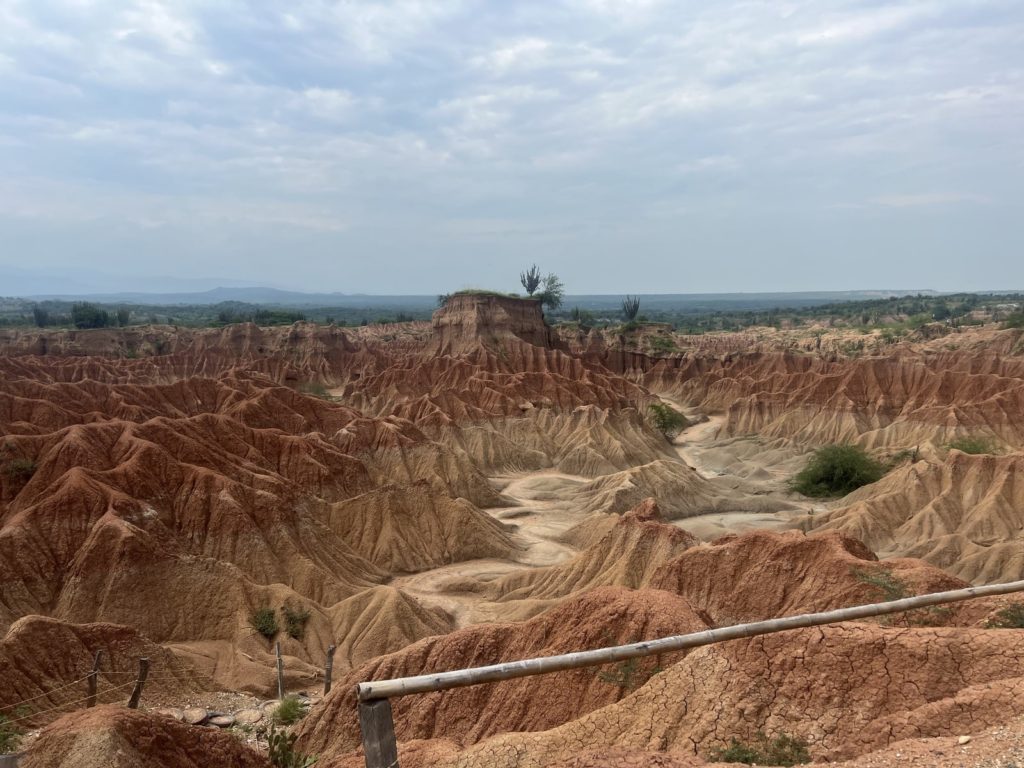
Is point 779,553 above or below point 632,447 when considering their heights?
above

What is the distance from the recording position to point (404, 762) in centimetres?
1162

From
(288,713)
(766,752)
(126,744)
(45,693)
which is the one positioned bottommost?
(288,713)

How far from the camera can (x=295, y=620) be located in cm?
2902

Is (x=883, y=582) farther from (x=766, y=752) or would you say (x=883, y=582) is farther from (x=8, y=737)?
(x=8, y=737)

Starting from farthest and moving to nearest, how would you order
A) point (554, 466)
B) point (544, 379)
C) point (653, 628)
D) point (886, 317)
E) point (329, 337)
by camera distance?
point (886, 317) → point (329, 337) → point (544, 379) → point (554, 466) → point (653, 628)

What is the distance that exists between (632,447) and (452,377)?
91.8ft

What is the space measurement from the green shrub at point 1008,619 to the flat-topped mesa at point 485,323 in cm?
8661

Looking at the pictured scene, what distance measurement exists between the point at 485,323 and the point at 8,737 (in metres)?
90.3

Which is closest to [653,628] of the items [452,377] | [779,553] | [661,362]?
[779,553]

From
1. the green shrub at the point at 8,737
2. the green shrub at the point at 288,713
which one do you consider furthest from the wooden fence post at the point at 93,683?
the green shrub at the point at 288,713

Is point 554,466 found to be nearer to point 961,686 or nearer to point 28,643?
point 28,643

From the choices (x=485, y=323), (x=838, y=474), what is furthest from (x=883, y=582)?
(x=485, y=323)

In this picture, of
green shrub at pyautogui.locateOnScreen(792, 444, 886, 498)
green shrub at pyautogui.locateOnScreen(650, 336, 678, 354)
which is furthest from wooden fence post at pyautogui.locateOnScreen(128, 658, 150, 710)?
green shrub at pyautogui.locateOnScreen(650, 336, 678, 354)

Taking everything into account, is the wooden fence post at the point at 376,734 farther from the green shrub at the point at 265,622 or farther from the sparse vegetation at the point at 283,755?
the green shrub at the point at 265,622
